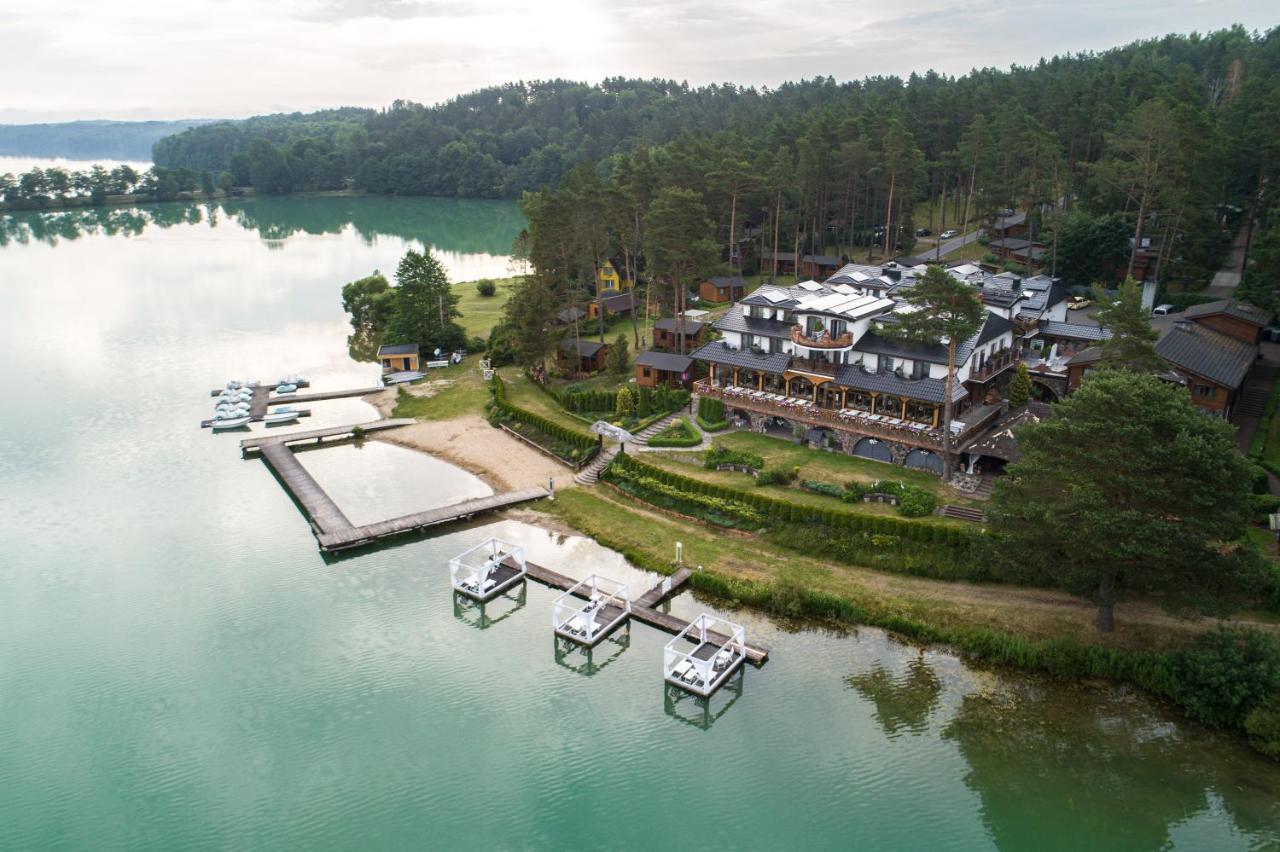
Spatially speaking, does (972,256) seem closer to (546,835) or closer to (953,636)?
(953,636)

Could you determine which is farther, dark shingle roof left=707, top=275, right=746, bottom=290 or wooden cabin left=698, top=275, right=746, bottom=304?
wooden cabin left=698, top=275, right=746, bottom=304

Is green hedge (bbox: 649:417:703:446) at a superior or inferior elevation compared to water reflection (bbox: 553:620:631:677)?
superior

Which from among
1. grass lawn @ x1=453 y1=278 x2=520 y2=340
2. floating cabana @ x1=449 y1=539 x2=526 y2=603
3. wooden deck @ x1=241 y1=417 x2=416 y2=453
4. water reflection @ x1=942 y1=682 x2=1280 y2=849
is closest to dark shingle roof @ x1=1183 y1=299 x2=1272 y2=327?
water reflection @ x1=942 y1=682 x2=1280 y2=849

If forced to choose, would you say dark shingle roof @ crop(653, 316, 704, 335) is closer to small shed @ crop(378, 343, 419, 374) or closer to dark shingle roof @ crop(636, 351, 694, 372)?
dark shingle roof @ crop(636, 351, 694, 372)

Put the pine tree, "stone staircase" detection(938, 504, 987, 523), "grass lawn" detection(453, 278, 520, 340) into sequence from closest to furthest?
"stone staircase" detection(938, 504, 987, 523) → the pine tree → "grass lawn" detection(453, 278, 520, 340)

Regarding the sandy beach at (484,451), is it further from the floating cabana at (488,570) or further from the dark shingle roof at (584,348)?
the dark shingle roof at (584,348)

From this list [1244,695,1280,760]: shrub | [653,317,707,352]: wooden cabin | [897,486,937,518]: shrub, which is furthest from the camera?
[653,317,707,352]: wooden cabin

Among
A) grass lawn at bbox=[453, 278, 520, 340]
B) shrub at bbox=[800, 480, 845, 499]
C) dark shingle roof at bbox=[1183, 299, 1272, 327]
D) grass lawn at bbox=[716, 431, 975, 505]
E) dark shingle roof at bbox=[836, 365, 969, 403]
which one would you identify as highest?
dark shingle roof at bbox=[1183, 299, 1272, 327]
